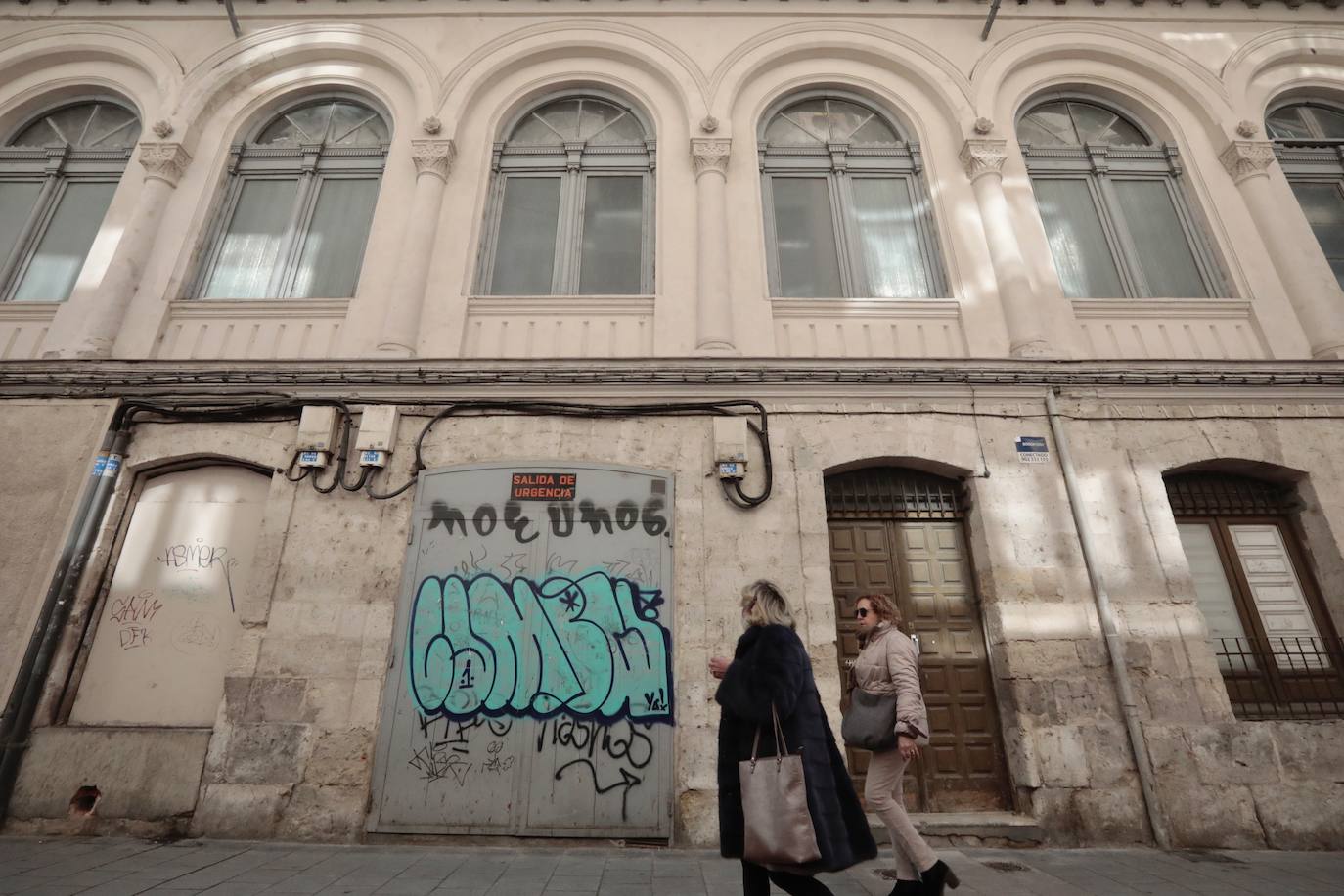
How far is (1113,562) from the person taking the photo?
6.09 m

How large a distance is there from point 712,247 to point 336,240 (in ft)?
15.2

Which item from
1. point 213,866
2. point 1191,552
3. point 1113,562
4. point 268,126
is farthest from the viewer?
point 268,126

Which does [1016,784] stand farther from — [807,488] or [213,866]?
[213,866]

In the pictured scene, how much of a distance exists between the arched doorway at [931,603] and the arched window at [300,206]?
631 centimetres

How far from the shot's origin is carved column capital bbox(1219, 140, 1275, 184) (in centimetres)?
802

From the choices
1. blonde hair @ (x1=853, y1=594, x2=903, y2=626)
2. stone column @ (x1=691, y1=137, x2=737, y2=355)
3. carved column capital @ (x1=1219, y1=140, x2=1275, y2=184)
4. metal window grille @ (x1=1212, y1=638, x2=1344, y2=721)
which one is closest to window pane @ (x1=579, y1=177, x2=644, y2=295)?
stone column @ (x1=691, y1=137, x2=737, y2=355)

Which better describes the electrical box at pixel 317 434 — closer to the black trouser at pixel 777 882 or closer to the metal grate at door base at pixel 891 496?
the metal grate at door base at pixel 891 496

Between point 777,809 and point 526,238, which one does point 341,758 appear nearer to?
point 777,809

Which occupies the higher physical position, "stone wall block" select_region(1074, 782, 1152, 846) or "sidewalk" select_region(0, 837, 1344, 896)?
"stone wall block" select_region(1074, 782, 1152, 846)

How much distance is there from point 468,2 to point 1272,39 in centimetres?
1110

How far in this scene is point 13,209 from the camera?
8188mm

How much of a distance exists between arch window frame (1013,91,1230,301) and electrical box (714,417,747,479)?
4465 millimetres

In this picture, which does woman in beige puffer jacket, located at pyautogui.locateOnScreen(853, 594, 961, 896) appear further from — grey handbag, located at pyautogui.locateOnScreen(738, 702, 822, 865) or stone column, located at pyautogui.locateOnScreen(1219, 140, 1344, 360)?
stone column, located at pyautogui.locateOnScreen(1219, 140, 1344, 360)

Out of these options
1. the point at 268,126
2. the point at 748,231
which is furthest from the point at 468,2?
the point at 748,231
